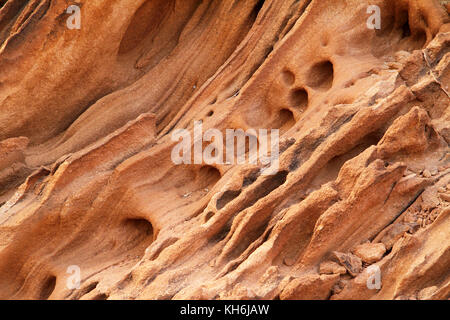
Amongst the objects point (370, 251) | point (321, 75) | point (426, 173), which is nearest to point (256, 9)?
point (321, 75)

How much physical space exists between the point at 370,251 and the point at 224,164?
1.61 meters

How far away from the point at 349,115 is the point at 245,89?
46.7 inches

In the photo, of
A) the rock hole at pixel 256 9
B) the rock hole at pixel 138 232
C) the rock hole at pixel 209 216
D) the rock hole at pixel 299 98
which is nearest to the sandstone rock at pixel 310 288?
the rock hole at pixel 209 216

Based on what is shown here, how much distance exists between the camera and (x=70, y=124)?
6.26 meters

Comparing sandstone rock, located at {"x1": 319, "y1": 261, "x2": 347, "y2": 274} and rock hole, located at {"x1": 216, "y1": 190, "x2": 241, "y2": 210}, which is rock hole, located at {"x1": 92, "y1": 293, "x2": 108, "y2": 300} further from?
sandstone rock, located at {"x1": 319, "y1": 261, "x2": 347, "y2": 274}

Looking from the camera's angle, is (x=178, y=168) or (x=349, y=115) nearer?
(x=349, y=115)

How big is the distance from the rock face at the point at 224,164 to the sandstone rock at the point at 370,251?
0.02m

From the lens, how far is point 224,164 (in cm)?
552

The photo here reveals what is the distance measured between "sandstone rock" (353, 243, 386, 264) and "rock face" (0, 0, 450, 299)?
0.6 inches

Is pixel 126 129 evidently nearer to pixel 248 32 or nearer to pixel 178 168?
pixel 178 168

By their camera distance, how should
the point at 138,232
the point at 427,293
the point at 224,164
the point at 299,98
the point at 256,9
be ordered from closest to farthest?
1. the point at 427,293
2. the point at 224,164
3. the point at 138,232
4. the point at 299,98
5. the point at 256,9

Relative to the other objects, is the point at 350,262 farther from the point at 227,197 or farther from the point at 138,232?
the point at 138,232

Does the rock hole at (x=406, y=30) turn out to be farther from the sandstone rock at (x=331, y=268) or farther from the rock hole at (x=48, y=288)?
the rock hole at (x=48, y=288)

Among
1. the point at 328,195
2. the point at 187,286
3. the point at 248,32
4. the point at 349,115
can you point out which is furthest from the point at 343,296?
the point at 248,32
